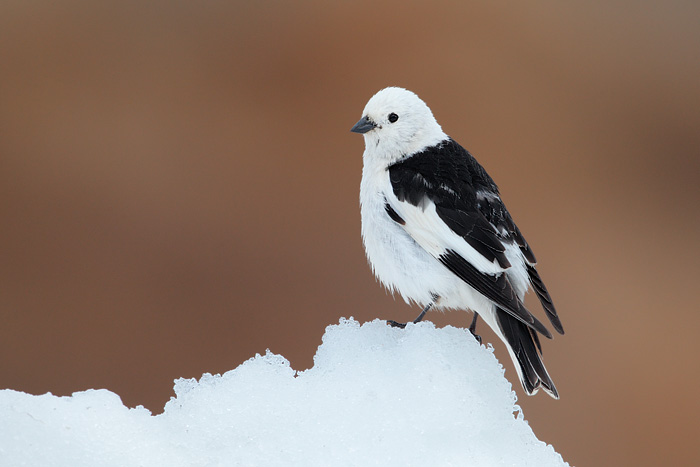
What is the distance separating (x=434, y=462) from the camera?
1.21 m

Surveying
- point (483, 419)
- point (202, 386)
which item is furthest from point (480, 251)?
point (202, 386)

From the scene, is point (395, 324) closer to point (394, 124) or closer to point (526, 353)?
point (526, 353)

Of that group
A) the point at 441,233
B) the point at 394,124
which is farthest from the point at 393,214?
the point at 394,124

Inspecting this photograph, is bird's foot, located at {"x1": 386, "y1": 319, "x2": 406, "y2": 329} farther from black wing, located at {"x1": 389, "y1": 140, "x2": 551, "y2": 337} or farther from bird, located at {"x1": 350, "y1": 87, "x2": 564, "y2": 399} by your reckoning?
black wing, located at {"x1": 389, "y1": 140, "x2": 551, "y2": 337}

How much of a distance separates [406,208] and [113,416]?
73 cm

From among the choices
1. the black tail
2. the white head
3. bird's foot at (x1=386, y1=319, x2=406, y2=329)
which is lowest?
the black tail

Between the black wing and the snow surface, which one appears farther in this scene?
the black wing

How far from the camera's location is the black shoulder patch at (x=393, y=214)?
1548mm

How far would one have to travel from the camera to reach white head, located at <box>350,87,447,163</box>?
5.46 ft

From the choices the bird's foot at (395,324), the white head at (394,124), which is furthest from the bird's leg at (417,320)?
the white head at (394,124)

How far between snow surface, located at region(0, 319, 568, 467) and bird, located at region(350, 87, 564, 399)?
0.31 feet

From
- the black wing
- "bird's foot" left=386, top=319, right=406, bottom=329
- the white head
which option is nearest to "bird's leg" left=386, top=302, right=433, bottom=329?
"bird's foot" left=386, top=319, right=406, bottom=329

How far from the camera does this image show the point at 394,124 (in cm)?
166

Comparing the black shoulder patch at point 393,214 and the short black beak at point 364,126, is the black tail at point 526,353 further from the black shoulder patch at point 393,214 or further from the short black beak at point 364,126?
the short black beak at point 364,126
